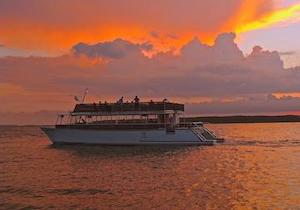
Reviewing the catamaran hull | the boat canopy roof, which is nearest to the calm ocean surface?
the catamaran hull

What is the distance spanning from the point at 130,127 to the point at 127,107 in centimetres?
318

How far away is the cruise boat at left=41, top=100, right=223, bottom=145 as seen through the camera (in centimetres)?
6197

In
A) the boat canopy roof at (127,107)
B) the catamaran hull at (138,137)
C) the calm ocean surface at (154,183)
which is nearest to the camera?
the calm ocean surface at (154,183)

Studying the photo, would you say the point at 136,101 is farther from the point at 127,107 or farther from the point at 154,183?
the point at 154,183

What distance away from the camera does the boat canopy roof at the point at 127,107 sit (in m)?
63.7

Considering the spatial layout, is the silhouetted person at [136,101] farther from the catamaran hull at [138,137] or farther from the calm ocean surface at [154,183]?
the calm ocean surface at [154,183]

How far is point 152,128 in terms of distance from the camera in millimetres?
62250

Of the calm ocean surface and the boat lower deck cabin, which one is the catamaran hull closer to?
the boat lower deck cabin

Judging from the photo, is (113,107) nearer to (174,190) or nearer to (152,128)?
(152,128)

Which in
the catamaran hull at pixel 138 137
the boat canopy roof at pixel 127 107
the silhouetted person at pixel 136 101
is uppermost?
the silhouetted person at pixel 136 101

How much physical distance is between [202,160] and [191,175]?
11.0 m

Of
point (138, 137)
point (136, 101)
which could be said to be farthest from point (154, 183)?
point (136, 101)

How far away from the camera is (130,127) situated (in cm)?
6247

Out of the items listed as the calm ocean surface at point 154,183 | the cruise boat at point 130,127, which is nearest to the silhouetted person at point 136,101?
the cruise boat at point 130,127
